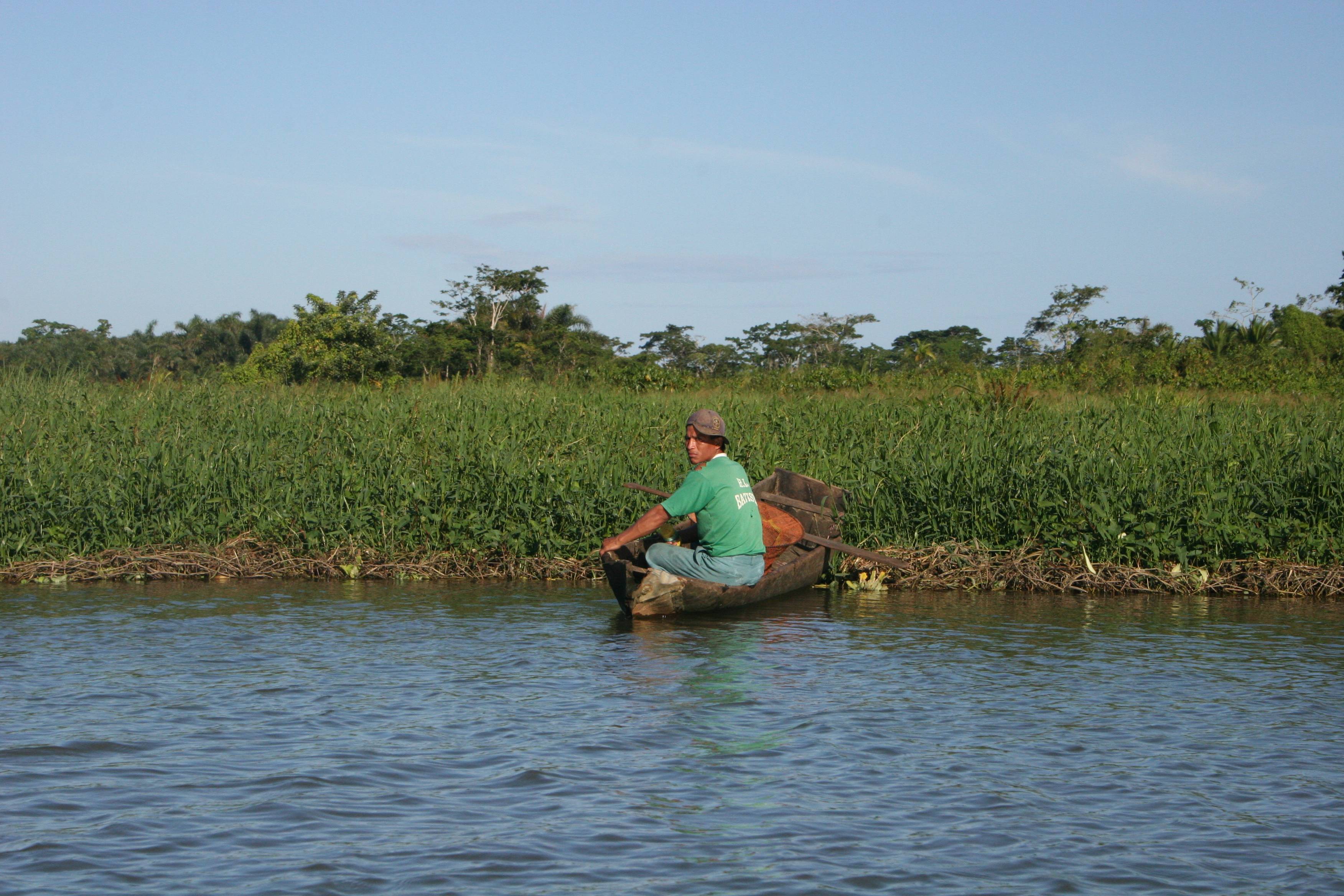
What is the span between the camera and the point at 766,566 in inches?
389

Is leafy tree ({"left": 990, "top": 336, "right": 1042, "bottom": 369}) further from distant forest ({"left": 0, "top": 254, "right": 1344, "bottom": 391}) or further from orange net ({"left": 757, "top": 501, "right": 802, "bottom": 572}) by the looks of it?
orange net ({"left": 757, "top": 501, "right": 802, "bottom": 572})

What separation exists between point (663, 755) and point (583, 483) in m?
5.81

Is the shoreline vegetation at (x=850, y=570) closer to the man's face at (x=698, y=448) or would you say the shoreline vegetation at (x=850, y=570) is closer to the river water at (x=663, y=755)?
the river water at (x=663, y=755)

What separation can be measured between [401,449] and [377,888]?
7.98 m

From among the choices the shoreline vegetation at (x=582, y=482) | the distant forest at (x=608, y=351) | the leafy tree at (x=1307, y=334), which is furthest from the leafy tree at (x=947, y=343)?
the shoreline vegetation at (x=582, y=482)

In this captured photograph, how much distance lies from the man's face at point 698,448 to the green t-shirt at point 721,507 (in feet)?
0.19

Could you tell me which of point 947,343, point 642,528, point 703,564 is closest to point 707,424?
point 642,528

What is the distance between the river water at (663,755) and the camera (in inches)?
162

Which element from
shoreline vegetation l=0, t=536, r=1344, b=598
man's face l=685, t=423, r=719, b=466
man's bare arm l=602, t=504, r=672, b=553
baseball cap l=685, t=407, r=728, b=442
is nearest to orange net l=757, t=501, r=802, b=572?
shoreline vegetation l=0, t=536, r=1344, b=598

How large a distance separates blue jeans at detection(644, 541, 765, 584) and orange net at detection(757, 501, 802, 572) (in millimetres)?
1096

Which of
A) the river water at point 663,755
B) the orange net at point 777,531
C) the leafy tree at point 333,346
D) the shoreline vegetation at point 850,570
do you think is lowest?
the river water at point 663,755

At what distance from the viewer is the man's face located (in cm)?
875

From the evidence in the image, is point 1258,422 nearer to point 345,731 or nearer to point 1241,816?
point 1241,816

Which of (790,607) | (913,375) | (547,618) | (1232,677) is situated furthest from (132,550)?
(913,375)
